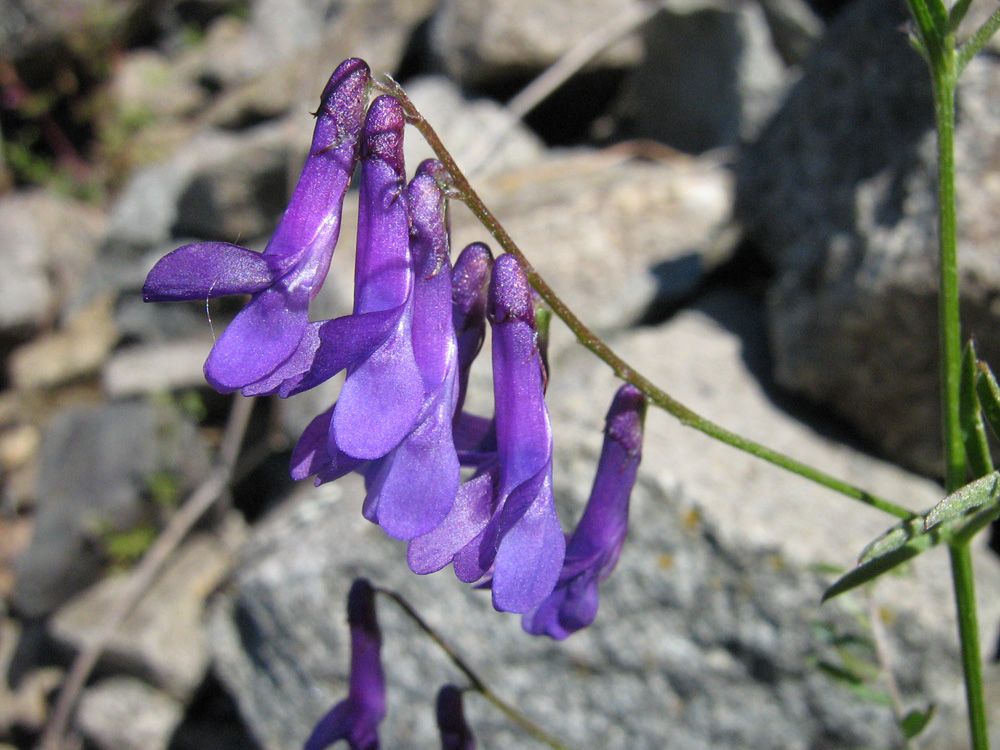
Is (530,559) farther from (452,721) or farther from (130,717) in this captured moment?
(130,717)

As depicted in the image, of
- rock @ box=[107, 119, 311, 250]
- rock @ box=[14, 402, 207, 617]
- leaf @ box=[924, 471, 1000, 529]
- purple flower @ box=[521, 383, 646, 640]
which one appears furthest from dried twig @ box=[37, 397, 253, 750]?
leaf @ box=[924, 471, 1000, 529]

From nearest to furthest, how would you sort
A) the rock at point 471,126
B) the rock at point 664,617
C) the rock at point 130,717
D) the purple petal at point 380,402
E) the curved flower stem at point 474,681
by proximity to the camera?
the purple petal at point 380,402
the curved flower stem at point 474,681
the rock at point 664,617
the rock at point 130,717
the rock at point 471,126

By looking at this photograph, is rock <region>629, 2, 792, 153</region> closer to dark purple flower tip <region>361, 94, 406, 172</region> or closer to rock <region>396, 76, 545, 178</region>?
rock <region>396, 76, 545, 178</region>

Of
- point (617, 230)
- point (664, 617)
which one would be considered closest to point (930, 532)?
point (664, 617)

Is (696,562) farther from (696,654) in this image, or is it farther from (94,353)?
(94,353)

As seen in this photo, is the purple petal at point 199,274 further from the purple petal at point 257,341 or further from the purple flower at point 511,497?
the purple flower at point 511,497

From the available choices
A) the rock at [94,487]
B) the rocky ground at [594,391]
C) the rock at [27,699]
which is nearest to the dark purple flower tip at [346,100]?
the rocky ground at [594,391]
